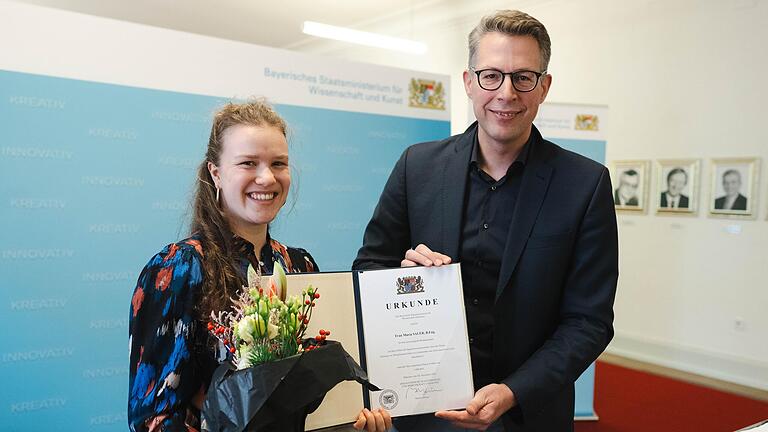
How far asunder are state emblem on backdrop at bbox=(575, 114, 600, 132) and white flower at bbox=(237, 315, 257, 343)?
4.15 metres

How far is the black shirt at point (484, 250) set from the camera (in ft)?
5.90

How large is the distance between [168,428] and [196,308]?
31 cm

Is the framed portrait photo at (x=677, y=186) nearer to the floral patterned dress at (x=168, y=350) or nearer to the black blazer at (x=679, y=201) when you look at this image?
the black blazer at (x=679, y=201)

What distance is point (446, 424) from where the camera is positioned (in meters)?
1.81

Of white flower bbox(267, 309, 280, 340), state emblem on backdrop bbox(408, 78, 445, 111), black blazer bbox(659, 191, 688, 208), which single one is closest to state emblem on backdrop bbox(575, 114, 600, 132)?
state emblem on backdrop bbox(408, 78, 445, 111)

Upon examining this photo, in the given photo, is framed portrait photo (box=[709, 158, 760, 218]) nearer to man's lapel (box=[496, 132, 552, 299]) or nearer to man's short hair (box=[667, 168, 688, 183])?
man's short hair (box=[667, 168, 688, 183])

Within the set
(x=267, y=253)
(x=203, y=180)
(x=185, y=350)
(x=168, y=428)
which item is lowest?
(x=168, y=428)

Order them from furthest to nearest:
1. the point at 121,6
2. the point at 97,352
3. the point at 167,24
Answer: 1. the point at 167,24
2. the point at 121,6
3. the point at 97,352

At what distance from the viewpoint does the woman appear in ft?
4.62

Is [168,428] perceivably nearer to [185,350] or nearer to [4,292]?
[185,350]

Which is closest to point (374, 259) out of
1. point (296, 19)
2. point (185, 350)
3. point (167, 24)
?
point (185, 350)

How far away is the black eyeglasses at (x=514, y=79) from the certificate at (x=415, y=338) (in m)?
0.58

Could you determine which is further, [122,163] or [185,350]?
[122,163]

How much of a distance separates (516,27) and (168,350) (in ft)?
4.45
